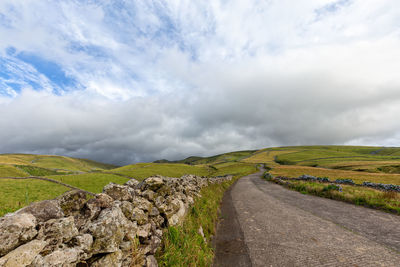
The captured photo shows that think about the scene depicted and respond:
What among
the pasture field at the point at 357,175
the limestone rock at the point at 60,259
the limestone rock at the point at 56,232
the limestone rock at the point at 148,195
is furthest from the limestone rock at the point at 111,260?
the pasture field at the point at 357,175

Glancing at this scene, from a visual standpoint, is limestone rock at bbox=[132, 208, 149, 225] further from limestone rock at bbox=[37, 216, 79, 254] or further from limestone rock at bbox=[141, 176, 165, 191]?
limestone rock at bbox=[141, 176, 165, 191]

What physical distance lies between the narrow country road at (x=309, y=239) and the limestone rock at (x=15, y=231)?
5851mm

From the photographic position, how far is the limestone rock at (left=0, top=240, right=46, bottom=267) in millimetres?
2704

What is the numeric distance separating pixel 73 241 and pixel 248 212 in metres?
11.4

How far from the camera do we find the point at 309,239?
7.53 meters

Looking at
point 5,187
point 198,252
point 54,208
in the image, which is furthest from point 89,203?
point 5,187

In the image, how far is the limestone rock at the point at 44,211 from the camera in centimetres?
381

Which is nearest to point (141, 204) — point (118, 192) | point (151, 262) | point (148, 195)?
point (118, 192)

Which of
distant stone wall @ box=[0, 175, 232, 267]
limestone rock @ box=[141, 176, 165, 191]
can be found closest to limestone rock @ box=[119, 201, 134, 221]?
distant stone wall @ box=[0, 175, 232, 267]

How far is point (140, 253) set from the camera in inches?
190

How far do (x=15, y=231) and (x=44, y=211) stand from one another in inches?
38.6

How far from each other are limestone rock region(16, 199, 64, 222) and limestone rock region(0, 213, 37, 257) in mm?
564

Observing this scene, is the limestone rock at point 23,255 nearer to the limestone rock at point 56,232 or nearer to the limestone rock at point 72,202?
the limestone rock at point 56,232

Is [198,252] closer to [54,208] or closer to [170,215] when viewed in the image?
[170,215]
